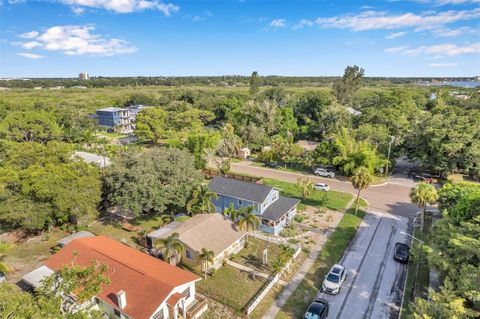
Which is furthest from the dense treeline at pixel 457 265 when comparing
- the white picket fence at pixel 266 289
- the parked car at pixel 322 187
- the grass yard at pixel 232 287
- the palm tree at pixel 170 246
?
the parked car at pixel 322 187

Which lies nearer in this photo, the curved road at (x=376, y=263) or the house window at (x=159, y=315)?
the house window at (x=159, y=315)

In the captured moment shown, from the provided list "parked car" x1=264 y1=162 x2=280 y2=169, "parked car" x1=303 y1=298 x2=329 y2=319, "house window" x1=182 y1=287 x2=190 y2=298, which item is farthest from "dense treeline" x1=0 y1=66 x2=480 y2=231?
"parked car" x1=303 y1=298 x2=329 y2=319

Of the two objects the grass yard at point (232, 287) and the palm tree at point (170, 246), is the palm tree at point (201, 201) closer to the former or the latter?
the palm tree at point (170, 246)

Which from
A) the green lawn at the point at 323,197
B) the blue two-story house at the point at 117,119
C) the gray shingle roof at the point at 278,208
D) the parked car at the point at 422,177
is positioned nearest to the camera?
the gray shingle roof at the point at 278,208

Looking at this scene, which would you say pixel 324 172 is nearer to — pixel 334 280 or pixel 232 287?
pixel 334 280

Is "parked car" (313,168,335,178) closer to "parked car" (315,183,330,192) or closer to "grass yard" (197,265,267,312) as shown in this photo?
"parked car" (315,183,330,192)
